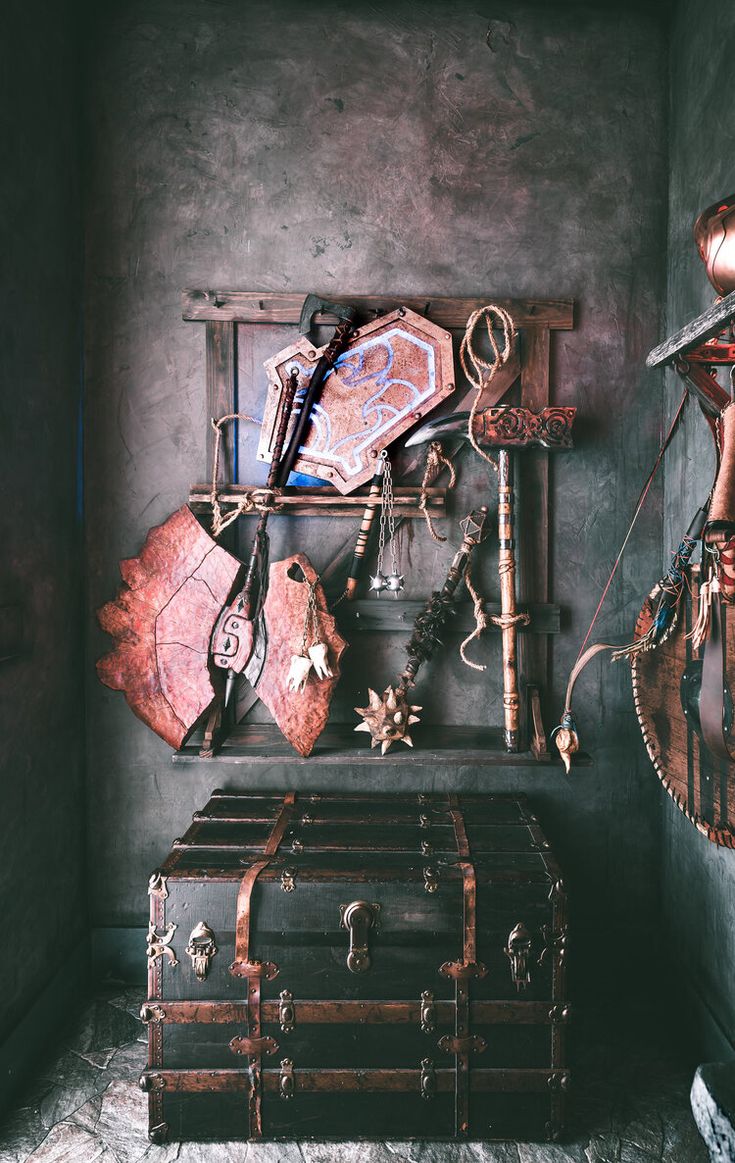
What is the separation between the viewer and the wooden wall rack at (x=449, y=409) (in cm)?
269

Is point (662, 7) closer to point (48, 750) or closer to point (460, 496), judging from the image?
point (460, 496)

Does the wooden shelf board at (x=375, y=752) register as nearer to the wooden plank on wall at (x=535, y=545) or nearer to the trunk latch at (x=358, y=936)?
the wooden plank on wall at (x=535, y=545)

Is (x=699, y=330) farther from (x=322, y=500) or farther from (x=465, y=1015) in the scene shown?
(x=465, y=1015)

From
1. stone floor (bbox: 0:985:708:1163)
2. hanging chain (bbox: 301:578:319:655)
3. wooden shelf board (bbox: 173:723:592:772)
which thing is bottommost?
stone floor (bbox: 0:985:708:1163)

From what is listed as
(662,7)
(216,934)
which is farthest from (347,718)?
(662,7)

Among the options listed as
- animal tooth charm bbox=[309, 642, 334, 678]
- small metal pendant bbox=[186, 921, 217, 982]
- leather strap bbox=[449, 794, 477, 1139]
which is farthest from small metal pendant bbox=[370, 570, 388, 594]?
small metal pendant bbox=[186, 921, 217, 982]

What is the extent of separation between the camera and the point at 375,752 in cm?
254

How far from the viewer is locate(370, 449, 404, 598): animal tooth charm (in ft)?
8.50

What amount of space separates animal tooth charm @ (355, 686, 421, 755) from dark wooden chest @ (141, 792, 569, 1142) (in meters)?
0.55

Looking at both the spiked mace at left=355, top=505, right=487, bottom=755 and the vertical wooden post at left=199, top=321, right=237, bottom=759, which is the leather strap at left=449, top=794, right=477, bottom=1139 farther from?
the vertical wooden post at left=199, top=321, right=237, bottom=759

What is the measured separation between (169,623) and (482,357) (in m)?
1.68

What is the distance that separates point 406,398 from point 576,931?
2.32m

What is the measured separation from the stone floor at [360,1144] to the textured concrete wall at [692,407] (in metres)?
0.27

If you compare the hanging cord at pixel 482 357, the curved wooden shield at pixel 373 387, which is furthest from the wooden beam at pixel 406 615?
the hanging cord at pixel 482 357
